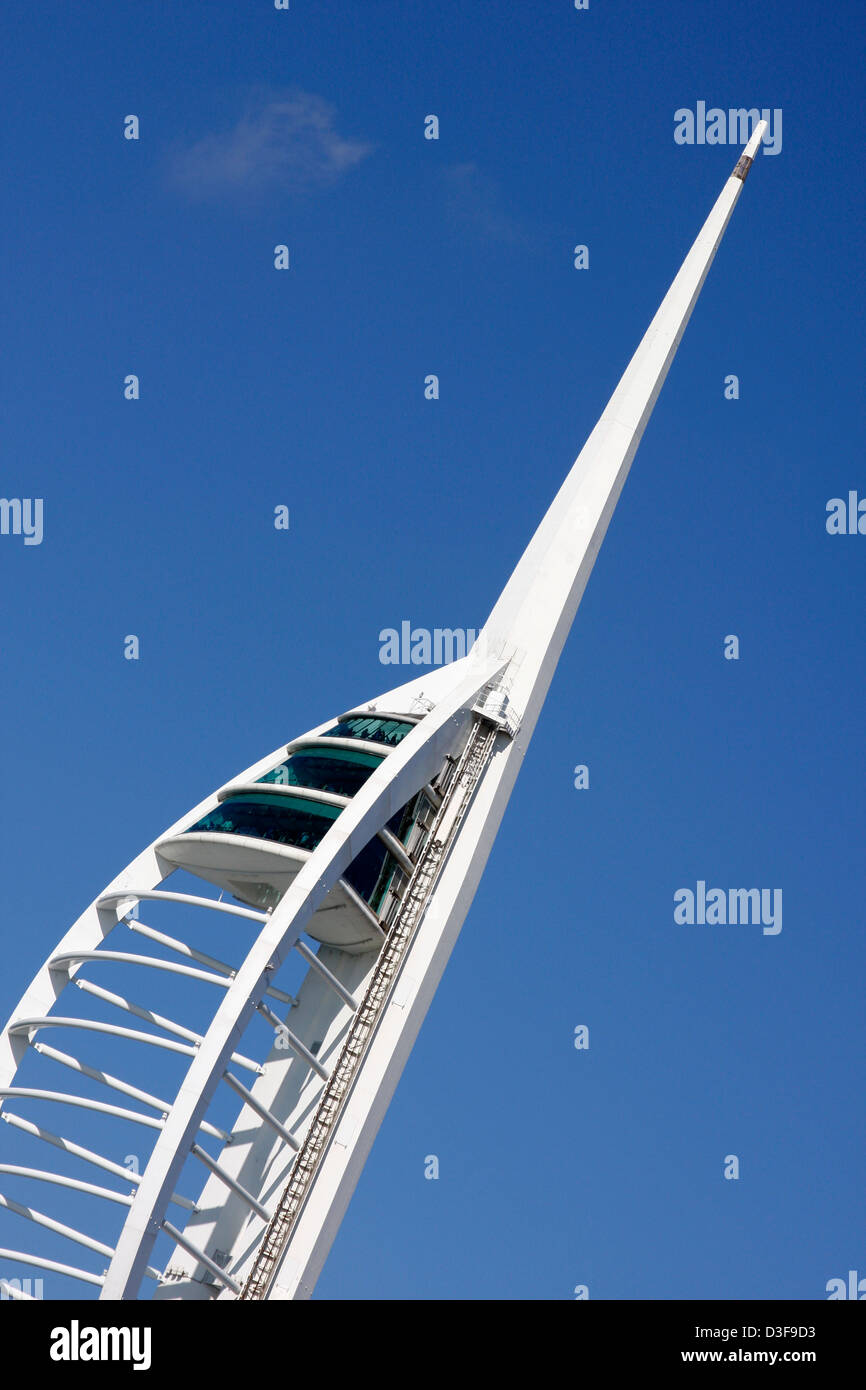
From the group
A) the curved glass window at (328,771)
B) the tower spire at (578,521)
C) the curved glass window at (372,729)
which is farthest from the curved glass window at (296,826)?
the tower spire at (578,521)

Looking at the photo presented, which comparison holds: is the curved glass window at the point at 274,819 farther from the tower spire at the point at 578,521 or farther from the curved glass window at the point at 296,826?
the tower spire at the point at 578,521

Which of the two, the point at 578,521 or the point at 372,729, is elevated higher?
the point at 578,521

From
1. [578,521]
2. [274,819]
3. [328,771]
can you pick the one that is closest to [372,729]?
[328,771]

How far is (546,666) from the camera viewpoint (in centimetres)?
6412

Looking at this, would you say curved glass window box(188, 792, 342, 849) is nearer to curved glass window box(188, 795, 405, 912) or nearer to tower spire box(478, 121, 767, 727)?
curved glass window box(188, 795, 405, 912)

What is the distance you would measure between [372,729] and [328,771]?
2.79 metres

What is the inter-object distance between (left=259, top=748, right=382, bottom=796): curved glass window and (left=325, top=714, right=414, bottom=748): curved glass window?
3.55ft

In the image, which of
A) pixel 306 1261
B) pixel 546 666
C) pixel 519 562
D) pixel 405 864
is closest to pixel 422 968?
pixel 405 864

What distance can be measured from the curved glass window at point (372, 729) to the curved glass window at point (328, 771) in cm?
108

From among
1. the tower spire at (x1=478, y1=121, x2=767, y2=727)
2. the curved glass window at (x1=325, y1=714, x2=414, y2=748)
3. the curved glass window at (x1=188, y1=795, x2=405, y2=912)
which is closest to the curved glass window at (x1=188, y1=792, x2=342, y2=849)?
the curved glass window at (x1=188, y1=795, x2=405, y2=912)

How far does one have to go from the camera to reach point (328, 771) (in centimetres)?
5819

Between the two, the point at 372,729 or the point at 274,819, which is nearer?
the point at 274,819

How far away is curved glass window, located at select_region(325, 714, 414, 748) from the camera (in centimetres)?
5938

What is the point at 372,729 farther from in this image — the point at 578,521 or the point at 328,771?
the point at 578,521
